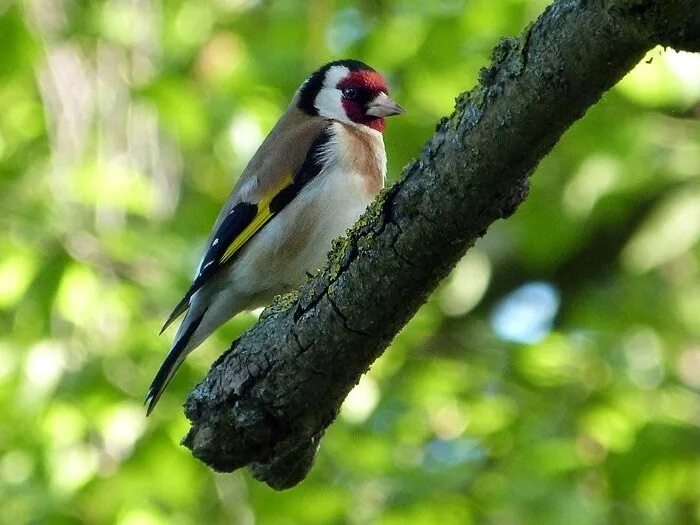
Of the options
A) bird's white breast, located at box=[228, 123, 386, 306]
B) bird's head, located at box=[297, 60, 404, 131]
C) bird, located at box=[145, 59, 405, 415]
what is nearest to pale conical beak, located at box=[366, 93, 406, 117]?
bird's head, located at box=[297, 60, 404, 131]

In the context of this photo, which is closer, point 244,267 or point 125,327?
point 244,267

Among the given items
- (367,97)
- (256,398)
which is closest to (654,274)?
(367,97)

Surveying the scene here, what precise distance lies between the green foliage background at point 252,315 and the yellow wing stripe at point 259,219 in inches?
36.0

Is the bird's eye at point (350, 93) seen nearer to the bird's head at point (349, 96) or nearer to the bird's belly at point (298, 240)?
the bird's head at point (349, 96)

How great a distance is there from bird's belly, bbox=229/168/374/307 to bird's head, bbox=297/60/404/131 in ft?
2.25

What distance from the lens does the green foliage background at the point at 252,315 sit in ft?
17.0

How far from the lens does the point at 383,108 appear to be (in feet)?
16.7

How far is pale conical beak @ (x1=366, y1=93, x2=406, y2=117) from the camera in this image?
16.6 ft

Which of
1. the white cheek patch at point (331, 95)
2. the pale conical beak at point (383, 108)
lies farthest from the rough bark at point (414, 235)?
the white cheek patch at point (331, 95)

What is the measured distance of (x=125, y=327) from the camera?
5.67m

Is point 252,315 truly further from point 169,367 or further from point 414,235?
point 414,235

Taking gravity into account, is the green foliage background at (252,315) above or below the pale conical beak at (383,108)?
below

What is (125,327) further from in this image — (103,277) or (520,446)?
(520,446)

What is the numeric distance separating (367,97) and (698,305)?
132 inches
